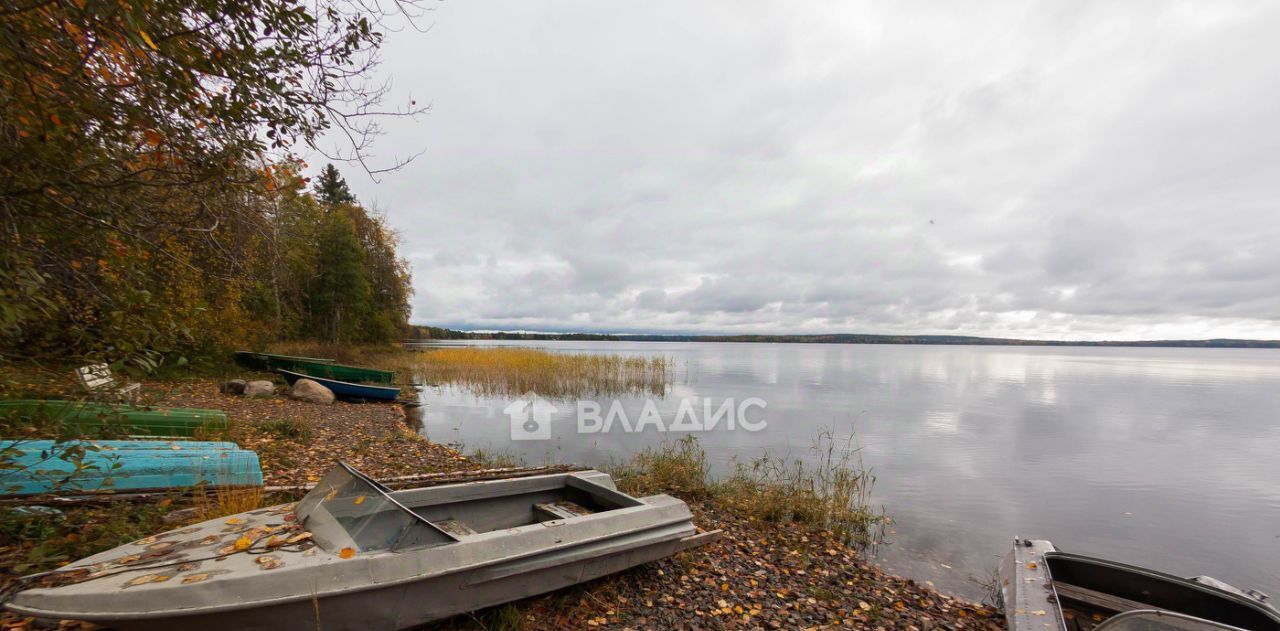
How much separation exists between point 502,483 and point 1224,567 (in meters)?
10.3

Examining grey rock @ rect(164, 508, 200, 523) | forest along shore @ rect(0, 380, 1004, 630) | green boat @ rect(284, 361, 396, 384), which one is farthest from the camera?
green boat @ rect(284, 361, 396, 384)

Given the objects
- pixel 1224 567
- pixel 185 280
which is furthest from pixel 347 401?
pixel 1224 567

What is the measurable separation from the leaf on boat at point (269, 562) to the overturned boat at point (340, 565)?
1 cm

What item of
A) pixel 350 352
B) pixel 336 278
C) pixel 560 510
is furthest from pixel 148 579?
pixel 336 278

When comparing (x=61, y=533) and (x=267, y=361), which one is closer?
(x=61, y=533)

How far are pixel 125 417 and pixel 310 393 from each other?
982cm

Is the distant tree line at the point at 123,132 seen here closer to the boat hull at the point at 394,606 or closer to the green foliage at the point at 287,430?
the boat hull at the point at 394,606

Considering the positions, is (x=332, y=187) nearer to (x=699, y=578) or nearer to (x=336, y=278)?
(x=336, y=278)

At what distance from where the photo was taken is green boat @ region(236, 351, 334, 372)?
16.9 metres

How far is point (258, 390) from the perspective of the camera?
1327 cm

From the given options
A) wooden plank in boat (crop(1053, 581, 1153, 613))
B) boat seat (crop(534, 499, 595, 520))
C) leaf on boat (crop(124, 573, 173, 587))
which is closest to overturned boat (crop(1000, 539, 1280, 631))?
wooden plank in boat (crop(1053, 581, 1153, 613))

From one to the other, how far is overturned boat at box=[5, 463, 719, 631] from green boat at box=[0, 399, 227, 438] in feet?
3.17

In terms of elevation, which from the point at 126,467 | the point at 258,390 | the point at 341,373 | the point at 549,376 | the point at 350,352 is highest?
the point at 350,352

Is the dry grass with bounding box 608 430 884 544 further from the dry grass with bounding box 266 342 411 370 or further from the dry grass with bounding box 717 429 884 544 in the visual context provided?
the dry grass with bounding box 266 342 411 370
